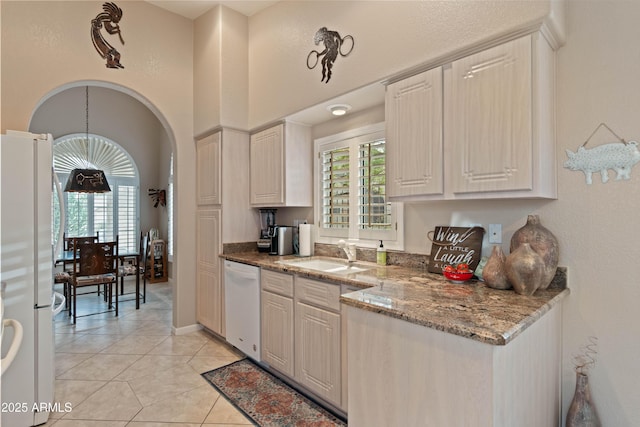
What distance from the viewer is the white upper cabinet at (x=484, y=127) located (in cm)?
157

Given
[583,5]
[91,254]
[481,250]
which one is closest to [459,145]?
[481,250]

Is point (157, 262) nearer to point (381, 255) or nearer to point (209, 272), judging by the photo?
point (209, 272)

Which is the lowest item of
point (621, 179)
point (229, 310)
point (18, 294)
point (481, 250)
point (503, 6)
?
point (229, 310)

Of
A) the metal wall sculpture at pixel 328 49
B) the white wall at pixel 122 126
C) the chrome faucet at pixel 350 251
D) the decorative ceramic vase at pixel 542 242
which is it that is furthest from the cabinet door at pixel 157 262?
the decorative ceramic vase at pixel 542 242

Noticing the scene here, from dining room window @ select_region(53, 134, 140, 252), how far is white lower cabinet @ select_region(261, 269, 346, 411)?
16.6ft

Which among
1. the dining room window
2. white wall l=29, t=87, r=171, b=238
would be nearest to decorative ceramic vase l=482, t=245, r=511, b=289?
white wall l=29, t=87, r=171, b=238

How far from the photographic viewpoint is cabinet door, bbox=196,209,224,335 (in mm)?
3352

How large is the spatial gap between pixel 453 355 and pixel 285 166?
2.26 meters

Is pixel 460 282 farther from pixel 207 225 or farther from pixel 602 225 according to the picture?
pixel 207 225

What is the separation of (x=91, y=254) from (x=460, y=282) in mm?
4366

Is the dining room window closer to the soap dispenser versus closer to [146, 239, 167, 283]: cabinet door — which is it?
[146, 239, 167, 283]: cabinet door

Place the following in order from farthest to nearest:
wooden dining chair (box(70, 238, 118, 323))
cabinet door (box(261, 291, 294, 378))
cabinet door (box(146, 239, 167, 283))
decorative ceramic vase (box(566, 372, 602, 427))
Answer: cabinet door (box(146, 239, 167, 283)) → wooden dining chair (box(70, 238, 118, 323)) → cabinet door (box(261, 291, 294, 378)) → decorative ceramic vase (box(566, 372, 602, 427))

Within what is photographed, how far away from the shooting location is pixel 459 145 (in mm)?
1805

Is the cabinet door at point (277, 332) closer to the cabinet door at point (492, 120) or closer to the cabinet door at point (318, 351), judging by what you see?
the cabinet door at point (318, 351)
